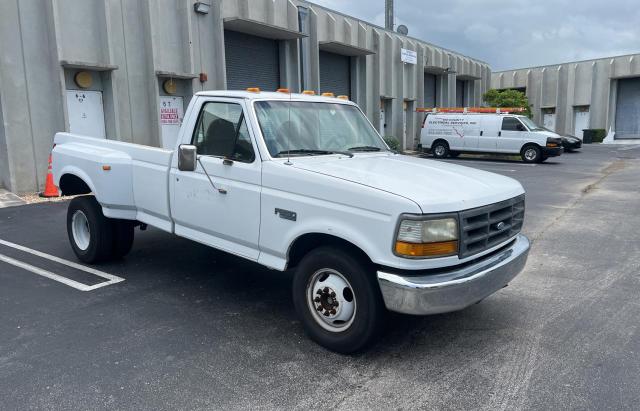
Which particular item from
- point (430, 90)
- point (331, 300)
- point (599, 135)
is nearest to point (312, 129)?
point (331, 300)

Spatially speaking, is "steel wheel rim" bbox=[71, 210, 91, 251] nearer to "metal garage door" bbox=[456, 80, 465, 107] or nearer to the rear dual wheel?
the rear dual wheel

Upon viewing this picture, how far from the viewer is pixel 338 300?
3.82 metres

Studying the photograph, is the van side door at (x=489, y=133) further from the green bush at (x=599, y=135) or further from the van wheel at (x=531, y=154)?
the green bush at (x=599, y=135)

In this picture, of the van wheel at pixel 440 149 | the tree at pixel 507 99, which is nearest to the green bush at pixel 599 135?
the tree at pixel 507 99

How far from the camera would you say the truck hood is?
138 inches

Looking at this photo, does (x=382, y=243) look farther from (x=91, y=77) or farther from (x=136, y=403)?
(x=91, y=77)

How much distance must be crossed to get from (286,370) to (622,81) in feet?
151

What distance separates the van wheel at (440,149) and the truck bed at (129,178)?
67.8ft

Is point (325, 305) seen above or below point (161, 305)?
above

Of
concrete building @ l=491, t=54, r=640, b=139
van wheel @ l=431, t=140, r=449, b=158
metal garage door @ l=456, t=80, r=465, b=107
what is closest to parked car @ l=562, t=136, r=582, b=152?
van wheel @ l=431, t=140, r=449, b=158

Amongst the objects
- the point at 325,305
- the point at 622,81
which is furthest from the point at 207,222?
the point at 622,81

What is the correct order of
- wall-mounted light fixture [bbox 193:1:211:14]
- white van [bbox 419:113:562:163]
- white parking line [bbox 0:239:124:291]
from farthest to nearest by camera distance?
white van [bbox 419:113:562:163]
wall-mounted light fixture [bbox 193:1:211:14]
white parking line [bbox 0:239:124:291]

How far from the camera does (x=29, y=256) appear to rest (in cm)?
663

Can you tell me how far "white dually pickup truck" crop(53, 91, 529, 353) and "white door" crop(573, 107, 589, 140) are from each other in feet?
139
